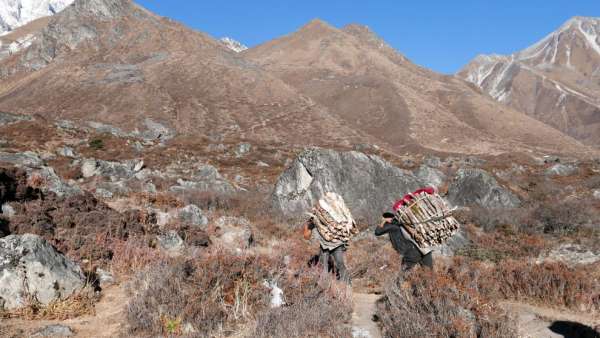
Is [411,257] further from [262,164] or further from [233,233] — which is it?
[262,164]

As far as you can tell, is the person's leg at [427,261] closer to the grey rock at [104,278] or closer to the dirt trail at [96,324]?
the dirt trail at [96,324]

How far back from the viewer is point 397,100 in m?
101

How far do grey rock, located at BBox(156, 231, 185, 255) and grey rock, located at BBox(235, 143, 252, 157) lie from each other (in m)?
26.1

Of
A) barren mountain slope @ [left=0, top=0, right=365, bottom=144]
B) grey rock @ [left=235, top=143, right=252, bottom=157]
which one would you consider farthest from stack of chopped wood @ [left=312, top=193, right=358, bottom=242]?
barren mountain slope @ [left=0, top=0, right=365, bottom=144]

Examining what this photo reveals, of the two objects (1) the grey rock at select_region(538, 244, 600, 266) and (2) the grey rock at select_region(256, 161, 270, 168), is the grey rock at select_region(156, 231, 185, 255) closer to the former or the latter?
(1) the grey rock at select_region(538, 244, 600, 266)

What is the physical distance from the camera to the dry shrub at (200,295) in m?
4.81

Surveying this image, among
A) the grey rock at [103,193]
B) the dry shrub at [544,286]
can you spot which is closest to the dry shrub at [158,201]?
the grey rock at [103,193]

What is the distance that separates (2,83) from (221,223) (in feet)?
A: 370

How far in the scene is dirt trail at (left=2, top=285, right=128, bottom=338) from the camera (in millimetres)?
Result: 4781

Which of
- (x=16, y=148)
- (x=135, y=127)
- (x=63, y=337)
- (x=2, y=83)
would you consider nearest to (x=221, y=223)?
(x=63, y=337)

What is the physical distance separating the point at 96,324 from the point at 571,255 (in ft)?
36.7

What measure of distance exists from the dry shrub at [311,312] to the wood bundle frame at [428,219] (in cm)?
129

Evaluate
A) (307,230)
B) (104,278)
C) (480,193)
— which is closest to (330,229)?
(307,230)

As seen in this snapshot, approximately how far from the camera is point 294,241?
443 inches
